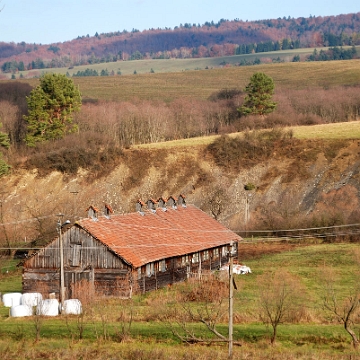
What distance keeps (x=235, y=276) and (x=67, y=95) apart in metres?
55.2

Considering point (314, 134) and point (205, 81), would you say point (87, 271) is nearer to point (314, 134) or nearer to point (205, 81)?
point (314, 134)

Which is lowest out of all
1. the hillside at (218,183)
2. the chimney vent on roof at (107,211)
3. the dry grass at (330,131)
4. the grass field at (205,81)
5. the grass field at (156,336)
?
the hillside at (218,183)

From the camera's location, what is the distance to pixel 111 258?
48000mm

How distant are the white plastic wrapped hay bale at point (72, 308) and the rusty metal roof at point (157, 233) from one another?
219 inches

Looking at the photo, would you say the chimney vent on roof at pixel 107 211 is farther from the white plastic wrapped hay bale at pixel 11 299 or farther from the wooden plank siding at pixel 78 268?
the white plastic wrapped hay bale at pixel 11 299

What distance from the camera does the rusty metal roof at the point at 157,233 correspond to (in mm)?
48594

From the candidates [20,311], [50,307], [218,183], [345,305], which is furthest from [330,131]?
[20,311]

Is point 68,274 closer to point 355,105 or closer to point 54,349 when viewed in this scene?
point 54,349

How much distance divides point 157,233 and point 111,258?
5.68m

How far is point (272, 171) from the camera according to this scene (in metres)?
91.8

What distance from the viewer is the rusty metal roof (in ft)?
159

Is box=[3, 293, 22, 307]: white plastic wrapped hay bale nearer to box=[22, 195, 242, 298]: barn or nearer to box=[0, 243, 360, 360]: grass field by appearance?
box=[0, 243, 360, 360]: grass field

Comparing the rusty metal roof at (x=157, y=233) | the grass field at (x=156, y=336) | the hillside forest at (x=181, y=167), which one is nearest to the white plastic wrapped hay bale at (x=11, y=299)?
the grass field at (x=156, y=336)

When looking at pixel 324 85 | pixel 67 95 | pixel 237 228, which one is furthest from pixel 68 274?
pixel 324 85
